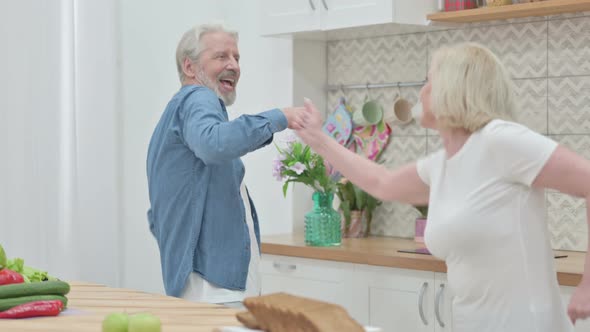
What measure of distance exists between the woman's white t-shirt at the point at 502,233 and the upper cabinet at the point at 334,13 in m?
1.60

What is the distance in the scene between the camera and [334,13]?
3994 mm

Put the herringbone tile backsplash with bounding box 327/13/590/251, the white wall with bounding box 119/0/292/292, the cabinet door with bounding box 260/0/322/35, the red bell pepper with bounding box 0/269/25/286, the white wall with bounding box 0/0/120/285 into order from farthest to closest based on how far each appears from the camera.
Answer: the white wall with bounding box 119/0/292/292 < the cabinet door with bounding box 260/0/322/35 < the white wall with bounding box 0/0/120/285 < the herringbone tile backsplash with bounding box 327/13/590/251 < the red bell pepper with bounding box 0/269/25/286

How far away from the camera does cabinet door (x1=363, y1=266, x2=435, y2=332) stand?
3434 mm

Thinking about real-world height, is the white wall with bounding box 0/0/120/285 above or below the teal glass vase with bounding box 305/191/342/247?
above

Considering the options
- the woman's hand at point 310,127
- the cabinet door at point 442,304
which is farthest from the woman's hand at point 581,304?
the cabinet door at point 442,304

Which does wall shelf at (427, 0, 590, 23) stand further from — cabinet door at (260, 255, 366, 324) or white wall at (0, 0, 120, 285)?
white wall at (0, 0, 120, 285)

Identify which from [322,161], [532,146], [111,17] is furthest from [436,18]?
[532,146]

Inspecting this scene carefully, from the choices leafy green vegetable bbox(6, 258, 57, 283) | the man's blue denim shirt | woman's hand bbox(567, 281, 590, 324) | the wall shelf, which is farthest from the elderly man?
the wall shelf

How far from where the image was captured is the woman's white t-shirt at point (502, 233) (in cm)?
222

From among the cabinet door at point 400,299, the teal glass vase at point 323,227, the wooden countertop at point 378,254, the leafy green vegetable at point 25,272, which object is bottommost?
the cabinet door at point 400,299

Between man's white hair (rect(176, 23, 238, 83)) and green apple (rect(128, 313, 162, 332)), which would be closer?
green apple (rect(128, 313, 162, 332))

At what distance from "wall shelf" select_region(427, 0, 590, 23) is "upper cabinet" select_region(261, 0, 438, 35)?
0.30ft

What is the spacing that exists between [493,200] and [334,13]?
1906 millimetres

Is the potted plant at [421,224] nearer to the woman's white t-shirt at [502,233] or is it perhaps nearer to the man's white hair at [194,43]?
the man's white hair at [194,43]
